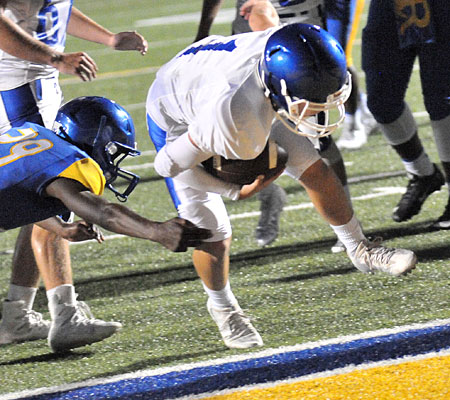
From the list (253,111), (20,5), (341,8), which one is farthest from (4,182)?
(341,8)

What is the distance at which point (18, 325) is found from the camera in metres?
3.48

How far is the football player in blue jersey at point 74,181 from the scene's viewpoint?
8.63 feet

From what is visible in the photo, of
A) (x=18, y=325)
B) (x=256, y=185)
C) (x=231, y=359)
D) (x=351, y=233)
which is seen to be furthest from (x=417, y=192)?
(x=18, y=325)

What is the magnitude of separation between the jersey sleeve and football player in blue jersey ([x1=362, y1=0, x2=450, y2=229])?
5.87 feet

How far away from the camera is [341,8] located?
464cm

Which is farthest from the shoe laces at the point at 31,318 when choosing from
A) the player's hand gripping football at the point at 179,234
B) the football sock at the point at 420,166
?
the football sock at the point at 420,166

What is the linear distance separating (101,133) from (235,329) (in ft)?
2.63

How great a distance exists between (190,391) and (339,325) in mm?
686

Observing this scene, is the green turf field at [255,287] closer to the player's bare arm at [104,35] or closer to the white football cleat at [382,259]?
the white football cleat at [382,259]

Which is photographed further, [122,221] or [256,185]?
[256,185]

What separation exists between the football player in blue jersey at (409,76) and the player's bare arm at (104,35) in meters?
1.05

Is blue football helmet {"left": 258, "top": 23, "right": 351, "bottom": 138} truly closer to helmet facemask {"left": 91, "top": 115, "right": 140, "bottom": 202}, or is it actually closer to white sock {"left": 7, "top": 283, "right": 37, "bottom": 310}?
helmet facemask {"left": 91, "top": 115, "right": 140, "bottom": 202}

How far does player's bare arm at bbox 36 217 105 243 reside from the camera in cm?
288

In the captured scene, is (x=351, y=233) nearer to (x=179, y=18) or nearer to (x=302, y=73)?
(x=302, y=73)
